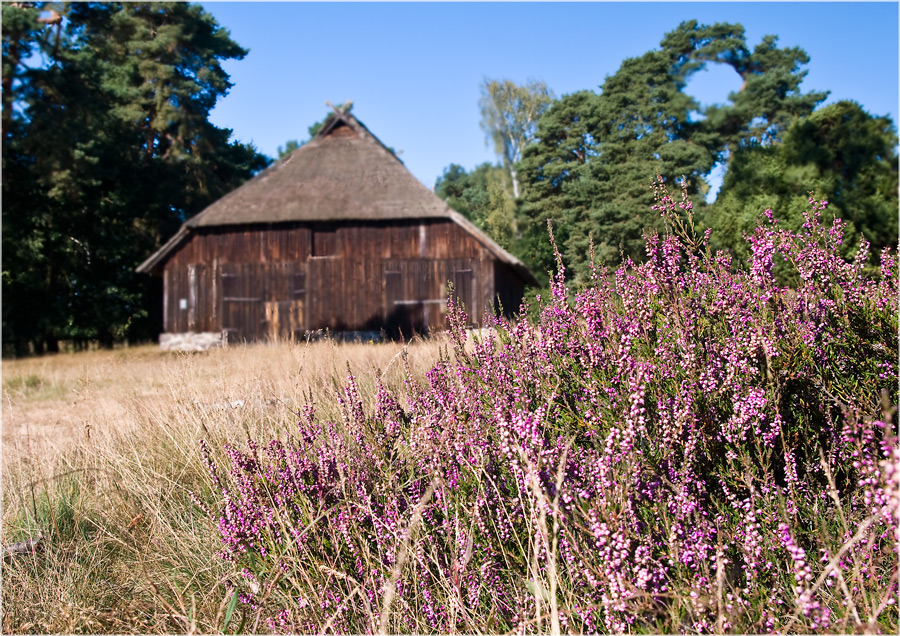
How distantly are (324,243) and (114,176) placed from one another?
9.13m

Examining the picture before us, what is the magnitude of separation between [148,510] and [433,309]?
47.5ft

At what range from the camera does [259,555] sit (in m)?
2.80

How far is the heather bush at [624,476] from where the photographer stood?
2041mm

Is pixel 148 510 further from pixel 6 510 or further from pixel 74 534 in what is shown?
pixel 6 510

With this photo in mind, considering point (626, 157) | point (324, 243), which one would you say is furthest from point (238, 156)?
point (626, 157)

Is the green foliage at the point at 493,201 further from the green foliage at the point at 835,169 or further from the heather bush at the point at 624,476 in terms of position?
the green foliage at the point at 835,169

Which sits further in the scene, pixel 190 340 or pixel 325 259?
pixel 190 340

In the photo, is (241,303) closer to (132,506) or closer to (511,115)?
(511,115)

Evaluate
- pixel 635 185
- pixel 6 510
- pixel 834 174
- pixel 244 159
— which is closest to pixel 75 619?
pixel 6 510

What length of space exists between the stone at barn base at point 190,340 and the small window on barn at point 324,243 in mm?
4024

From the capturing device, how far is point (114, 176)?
22.2 meters

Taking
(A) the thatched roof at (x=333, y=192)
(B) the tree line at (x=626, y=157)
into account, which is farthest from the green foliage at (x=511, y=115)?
(A) the thatched roof at (x=333, y=192)

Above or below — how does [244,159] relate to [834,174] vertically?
above

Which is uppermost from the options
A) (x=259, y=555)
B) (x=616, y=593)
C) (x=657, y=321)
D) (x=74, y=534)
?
(x=657, y=321)
